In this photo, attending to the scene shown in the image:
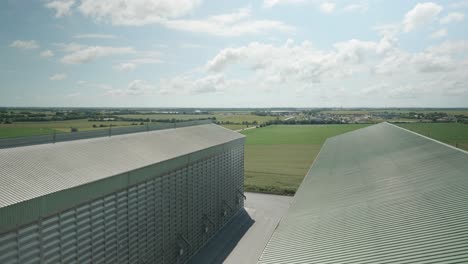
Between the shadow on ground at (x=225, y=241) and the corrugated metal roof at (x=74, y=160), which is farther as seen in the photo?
the shadow on ground at (x=225, y=241)

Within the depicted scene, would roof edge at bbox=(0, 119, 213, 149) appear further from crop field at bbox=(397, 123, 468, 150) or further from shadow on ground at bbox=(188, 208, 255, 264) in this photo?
crop field at bbox=(397, 123, 468, 150)

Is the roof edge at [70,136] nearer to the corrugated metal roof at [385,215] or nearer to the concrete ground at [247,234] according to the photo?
the concrete ground at [247,234]

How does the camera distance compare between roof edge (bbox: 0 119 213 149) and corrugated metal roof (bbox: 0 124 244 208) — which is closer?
corrugated metal roof (bbox: 0 124 244 208)

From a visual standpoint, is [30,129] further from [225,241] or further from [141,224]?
[141,224]

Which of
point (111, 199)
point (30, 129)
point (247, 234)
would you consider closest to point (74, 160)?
point (111, 199)

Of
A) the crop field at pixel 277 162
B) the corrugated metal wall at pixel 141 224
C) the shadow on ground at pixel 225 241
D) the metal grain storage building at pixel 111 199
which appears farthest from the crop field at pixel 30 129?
the crop field at pixel 277 162

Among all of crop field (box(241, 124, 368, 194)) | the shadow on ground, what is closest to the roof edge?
the shadow on ground

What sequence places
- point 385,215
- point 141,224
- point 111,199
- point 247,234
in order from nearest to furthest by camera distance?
1. point 385,215
2. point 111,199
3. point 141,224
4. point 247,234
